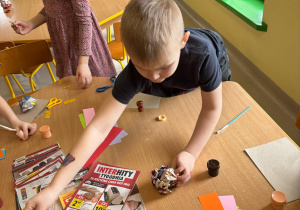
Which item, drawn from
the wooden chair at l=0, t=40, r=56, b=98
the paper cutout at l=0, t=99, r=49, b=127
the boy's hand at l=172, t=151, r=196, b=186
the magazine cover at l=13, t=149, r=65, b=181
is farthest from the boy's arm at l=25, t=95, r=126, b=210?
the wooden chair at l=0, t=40, r=56, b=98

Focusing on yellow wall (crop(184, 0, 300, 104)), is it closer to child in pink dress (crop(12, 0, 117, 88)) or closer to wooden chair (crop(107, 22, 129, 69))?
wooden chair (crop(107, 22, 129, 69))

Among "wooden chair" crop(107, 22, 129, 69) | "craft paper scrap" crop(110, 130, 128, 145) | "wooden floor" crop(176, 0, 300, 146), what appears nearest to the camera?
"craft paper scrap" crop(110, 130, 128, 145)

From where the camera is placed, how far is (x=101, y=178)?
864 mm

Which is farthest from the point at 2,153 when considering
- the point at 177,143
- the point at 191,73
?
the point at 191,73

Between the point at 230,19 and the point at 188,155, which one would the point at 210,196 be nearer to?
the point at 188,155

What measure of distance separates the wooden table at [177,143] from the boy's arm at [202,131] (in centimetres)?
3

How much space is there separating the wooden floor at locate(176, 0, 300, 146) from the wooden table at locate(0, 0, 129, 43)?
1048mm

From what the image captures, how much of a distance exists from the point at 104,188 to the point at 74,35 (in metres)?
1.02

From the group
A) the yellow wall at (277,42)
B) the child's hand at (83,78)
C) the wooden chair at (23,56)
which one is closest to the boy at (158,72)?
the child's hand at (83,78)

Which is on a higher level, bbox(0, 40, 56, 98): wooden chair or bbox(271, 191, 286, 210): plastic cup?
bbox(0, 40, 56, 98): wooden chair

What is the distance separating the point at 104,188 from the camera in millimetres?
833

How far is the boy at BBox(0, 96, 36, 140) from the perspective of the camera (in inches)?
41.2

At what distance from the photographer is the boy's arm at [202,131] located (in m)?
0.85

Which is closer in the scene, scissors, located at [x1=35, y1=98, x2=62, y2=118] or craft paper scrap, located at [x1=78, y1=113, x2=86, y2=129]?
craft paper scrap, located at [x1=78, y1=113, x2=86, y2=129]
